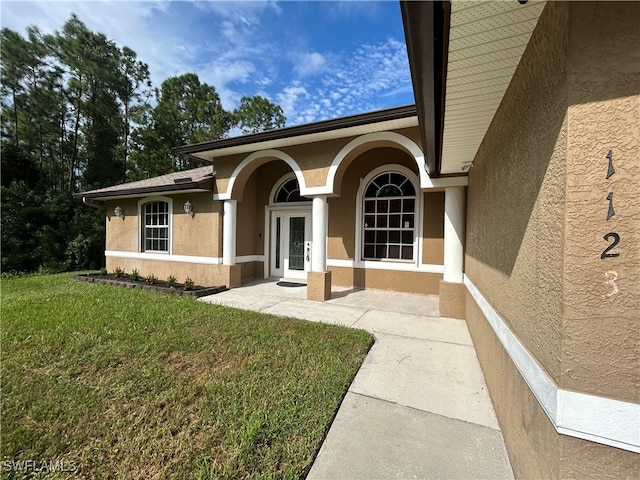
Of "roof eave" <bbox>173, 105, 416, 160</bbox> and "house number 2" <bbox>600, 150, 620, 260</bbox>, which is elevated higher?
"roof eave" <bbox>173, 105, 416, 160</bbox>

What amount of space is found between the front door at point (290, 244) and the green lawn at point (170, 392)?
14.0ft

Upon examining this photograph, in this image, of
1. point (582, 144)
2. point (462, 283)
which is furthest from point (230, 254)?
point (582, 144)

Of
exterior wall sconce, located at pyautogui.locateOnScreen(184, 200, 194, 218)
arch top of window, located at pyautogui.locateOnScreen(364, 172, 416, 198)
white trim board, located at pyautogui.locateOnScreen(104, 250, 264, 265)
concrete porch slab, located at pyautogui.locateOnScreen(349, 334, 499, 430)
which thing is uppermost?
arch top of window, located at pyautogui.locateOnScreen(364, 172, 416, 198)

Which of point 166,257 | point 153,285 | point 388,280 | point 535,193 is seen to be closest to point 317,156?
point 388,280

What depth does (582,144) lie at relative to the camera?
1343 mm

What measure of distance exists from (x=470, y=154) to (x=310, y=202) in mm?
5694

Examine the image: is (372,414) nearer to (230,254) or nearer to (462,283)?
(462,283)

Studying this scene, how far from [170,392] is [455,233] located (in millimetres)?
5795

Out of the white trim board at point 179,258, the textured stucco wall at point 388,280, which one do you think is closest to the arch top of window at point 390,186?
the textured stucco wall at point 388,280

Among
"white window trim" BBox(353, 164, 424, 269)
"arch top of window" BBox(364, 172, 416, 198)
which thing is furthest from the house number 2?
"arch top of window" BBox(364, 172, 416, 198)

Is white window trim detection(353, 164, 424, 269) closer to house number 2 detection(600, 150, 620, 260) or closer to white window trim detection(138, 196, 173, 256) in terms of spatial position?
house number 2 detection(600, 150, 620, 260)

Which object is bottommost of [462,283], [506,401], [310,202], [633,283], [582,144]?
[506,401]

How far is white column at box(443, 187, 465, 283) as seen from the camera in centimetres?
591

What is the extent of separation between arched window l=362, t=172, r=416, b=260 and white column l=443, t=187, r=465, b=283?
1.80 meters
